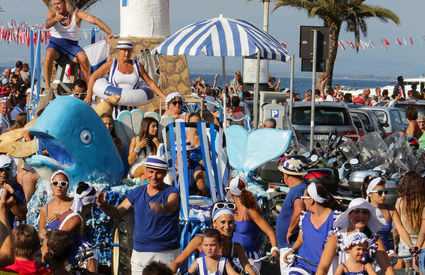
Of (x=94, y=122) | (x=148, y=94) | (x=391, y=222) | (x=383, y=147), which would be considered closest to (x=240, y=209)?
(x=391, y=222)

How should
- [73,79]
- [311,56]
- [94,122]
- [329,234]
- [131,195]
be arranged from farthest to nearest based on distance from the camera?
[311,56], [73,79], [94,122], [131,195], [329,234]

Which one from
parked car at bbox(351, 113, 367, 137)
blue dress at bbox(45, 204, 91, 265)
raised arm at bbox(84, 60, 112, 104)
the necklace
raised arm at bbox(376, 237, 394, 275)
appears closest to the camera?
raised arm at bbox(376, 237, 394, 275)

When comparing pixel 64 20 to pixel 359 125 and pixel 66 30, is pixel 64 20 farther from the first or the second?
pixel 359 125

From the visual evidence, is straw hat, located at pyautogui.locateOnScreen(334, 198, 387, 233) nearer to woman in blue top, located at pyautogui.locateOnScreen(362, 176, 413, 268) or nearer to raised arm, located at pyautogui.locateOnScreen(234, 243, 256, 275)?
raised arm, located at pyautogui.locateOnScreen(234, 243, 256, 275)

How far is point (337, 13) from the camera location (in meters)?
34.8

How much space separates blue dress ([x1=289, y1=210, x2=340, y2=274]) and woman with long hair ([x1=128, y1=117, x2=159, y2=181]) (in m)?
2.70

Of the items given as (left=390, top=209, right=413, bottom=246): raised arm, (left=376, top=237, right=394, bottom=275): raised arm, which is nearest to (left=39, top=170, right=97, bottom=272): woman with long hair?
(left=376, top=237, right=394, bottom=275): raised arm

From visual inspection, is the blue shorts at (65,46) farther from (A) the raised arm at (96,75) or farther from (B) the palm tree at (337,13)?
(B) the palm tree at (337,13)

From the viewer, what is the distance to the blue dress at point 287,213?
24.3 feet

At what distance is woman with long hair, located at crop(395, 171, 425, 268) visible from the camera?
759cm

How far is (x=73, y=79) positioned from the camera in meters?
12.8

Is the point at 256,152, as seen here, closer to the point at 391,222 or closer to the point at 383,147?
the point at 391,222

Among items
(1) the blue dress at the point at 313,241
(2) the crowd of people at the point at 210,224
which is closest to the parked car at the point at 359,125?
(2) the crowd of people at the point at 210,224

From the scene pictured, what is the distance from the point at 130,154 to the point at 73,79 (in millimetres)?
4281
